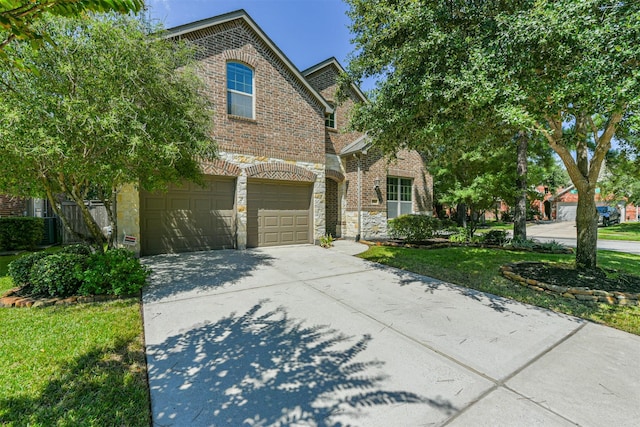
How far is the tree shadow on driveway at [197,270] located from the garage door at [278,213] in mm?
1088

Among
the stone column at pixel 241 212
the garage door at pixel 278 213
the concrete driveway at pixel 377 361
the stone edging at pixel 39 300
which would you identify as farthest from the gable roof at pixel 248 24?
the concrete driveway at pixel 377 361

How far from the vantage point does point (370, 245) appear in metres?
10.9

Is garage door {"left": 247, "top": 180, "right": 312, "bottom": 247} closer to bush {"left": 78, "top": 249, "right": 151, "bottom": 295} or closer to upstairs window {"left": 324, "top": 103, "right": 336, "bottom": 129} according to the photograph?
upstairs window {"left": 324, "top": 103, "right": 336, "bottom": 129}

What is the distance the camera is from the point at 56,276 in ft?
15.0

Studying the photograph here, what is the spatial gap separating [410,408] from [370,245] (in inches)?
341

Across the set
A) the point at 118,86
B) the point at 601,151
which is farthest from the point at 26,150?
the point at 601,151

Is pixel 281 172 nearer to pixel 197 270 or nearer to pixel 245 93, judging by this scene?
pixel 245 93

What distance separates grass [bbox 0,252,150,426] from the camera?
2.23m

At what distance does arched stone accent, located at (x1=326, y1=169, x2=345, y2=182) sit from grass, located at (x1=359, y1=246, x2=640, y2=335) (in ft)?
11.9

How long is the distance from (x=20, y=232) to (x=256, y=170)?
783 centimetres

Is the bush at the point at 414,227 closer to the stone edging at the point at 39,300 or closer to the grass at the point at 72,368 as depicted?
the grass at the point at 72,368

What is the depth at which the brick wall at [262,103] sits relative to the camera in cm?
905

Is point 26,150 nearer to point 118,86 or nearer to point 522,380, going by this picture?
point 118,86

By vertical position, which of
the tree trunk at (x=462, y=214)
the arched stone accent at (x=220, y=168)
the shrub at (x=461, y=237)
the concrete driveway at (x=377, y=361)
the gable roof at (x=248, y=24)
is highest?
the gable roof at (x=248, y=24)
